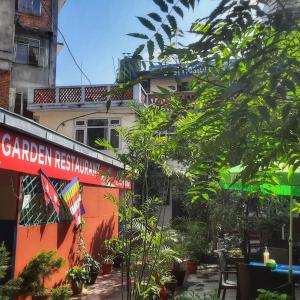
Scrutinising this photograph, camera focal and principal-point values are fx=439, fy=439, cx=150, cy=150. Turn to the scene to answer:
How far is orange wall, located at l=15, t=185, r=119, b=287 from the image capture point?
7.00 meters

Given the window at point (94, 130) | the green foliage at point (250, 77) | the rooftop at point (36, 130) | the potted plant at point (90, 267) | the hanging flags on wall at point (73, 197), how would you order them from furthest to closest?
the window at point (94, 130) < the potted plant at point (90, 267) < the hanging flags on wall at point (73, 197) < the rooftop at point (36, 130) < the green foliage at point (250, 77)

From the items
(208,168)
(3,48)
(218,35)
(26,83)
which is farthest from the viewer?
(26,83)

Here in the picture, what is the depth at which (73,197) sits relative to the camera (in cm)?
837

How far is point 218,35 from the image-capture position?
164 cm

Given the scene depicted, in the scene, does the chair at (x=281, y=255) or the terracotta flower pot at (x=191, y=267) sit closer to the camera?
the chair at (x=281, y=255)

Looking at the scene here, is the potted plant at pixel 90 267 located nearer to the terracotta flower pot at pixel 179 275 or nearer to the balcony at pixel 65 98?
the terracotta flower pot at pixel 179 275

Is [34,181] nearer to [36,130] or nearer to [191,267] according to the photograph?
[36,130]

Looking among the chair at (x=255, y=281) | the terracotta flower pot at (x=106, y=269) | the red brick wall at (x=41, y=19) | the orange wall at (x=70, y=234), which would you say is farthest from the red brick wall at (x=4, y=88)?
the chair at (x=255, y=281)

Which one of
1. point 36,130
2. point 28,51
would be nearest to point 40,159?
point 36,130

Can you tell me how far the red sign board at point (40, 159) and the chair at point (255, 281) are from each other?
270 cm

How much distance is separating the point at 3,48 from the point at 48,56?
6944 mm

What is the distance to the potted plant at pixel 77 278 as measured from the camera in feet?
28.7

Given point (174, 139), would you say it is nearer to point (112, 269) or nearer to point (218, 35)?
point (218, 35)

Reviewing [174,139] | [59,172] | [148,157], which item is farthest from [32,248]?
[174,139]
